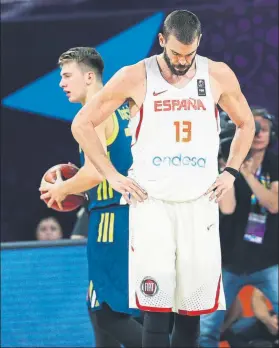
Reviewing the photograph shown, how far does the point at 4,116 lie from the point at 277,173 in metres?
2.22

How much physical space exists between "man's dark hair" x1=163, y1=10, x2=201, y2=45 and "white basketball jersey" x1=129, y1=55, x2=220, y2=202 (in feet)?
0.77

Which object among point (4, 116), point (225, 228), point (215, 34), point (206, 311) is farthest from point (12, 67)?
point (206, 311)

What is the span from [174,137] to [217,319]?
2607mm

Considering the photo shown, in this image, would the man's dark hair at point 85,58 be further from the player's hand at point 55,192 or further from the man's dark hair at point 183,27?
the man's dark hair at point 183,27

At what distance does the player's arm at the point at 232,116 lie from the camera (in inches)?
196

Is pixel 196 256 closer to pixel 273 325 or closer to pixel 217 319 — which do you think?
pixel 217 319

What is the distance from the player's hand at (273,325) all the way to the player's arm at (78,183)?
2337 mm

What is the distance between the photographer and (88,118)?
4.98 meters

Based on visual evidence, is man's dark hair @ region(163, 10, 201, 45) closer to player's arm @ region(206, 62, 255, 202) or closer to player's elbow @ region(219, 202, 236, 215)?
player's arm @ region(206, 62, 255, 202)

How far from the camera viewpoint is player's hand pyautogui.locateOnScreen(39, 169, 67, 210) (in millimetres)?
5672

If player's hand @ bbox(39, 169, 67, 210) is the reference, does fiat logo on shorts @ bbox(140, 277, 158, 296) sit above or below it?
below

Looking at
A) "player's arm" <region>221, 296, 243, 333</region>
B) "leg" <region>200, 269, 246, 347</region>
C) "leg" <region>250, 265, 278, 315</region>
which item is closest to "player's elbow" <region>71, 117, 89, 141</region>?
"leg" <region>200, 269, 246, 347</region>

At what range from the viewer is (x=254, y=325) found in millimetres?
7465

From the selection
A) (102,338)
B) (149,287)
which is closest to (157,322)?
(149,287)
